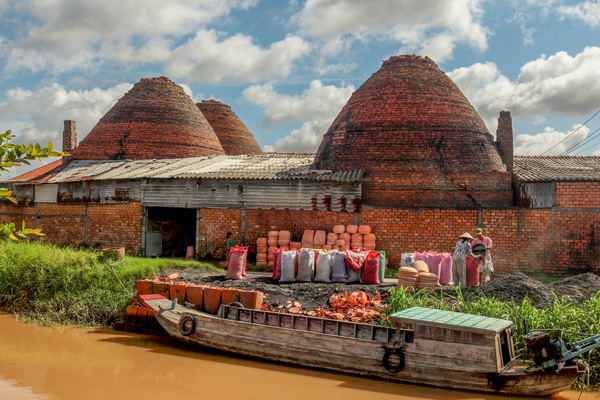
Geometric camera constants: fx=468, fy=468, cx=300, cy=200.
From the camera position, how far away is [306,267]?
31.7 feet

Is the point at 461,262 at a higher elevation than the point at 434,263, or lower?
higher

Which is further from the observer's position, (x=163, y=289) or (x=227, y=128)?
(x=227, y=128)

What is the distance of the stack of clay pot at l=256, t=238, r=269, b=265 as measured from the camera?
12.4 meters

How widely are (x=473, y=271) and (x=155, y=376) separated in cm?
582

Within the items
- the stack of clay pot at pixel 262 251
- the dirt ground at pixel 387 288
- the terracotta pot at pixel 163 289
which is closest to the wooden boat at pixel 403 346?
the dirt ground at pixel 387 288

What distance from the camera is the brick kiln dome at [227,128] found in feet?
84.3

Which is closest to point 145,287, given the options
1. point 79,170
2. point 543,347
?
point 543,347

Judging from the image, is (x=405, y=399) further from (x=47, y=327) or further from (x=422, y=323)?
(x=47, y=327)

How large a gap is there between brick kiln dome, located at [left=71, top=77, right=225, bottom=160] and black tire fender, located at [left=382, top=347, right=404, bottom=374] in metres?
15.3

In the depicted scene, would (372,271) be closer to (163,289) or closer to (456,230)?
(456,230)

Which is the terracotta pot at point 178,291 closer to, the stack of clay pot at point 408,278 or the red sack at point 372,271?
the red sack at point 372,271

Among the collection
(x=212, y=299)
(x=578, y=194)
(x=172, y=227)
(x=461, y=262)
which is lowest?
(x=212, y=299)

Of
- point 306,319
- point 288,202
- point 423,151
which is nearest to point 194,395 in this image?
point 306,319

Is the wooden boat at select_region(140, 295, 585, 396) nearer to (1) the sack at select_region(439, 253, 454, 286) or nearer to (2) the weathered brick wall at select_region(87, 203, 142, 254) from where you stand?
(1) the sack at select_region(439, 253, 454, 286)
